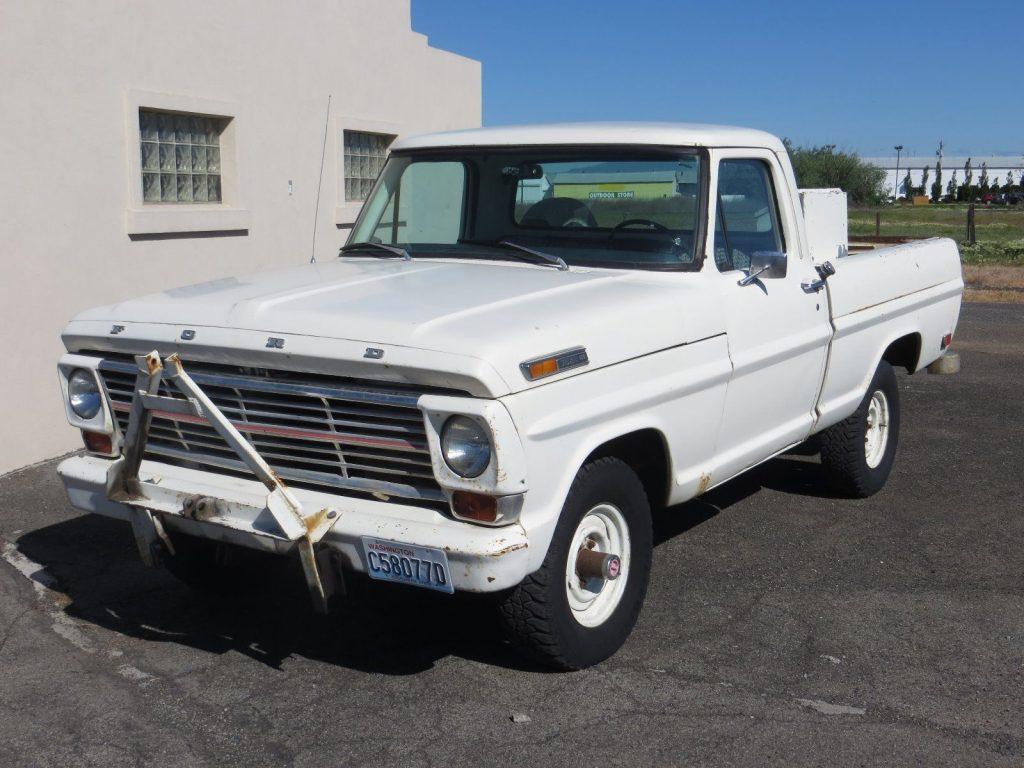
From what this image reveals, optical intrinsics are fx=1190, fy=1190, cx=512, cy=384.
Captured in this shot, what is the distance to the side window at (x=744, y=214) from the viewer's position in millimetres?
5199

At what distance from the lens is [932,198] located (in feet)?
285

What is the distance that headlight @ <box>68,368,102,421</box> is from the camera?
4555 mm

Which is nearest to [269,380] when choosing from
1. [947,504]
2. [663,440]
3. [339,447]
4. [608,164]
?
[339,447]

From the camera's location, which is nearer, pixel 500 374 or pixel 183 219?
pixel 500 374

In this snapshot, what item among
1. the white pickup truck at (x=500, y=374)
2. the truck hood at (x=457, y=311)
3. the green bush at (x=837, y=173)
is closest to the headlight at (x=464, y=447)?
the white pickup truck at (x=500, y=374)

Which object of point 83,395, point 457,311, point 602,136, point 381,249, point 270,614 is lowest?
point 270,614

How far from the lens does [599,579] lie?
439cm

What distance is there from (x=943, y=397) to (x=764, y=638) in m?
5.76

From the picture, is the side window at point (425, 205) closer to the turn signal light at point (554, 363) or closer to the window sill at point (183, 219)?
the turn signal light at point (554, 363)

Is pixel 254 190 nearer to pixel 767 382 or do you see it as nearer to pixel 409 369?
pixel 767 382

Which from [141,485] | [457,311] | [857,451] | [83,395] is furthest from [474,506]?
[857,451]

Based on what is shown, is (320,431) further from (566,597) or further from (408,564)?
(566,597)

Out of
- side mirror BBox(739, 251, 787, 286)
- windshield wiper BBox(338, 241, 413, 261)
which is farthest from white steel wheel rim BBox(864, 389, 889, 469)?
windshield wiper BBox(338, 241, 413, 261)

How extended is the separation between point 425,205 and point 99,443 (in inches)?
75.6
